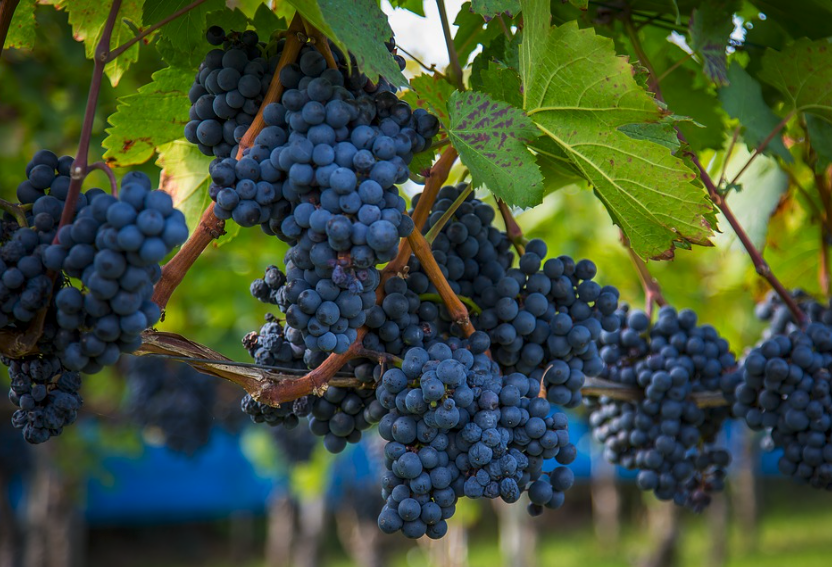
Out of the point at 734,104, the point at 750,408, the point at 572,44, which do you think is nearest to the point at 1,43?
the point at 572,44

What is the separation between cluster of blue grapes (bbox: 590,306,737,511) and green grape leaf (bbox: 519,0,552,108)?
0.67 meters

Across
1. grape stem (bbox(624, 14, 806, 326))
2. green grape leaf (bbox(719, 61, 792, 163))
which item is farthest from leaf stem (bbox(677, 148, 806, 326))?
green grape leaf (bbox(719, 61, 792, 163))

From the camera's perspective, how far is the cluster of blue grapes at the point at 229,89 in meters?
0.97

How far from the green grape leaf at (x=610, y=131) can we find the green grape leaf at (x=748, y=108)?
454 millimetres

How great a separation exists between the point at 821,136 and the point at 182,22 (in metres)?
1.27

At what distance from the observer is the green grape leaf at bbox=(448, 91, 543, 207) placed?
3.26 feet

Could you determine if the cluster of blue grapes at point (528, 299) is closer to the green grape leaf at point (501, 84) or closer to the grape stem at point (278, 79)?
the green grape leaf at point (501, 84)

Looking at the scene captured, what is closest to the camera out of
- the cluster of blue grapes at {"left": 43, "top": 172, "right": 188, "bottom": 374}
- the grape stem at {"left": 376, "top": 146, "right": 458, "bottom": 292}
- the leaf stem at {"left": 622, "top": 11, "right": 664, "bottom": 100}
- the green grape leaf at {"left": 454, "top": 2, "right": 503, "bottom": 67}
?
the cluster of blue grapes at {"left": 43, "top": 172, "right": 188, "bottom": 374}

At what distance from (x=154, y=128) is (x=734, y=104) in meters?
1.08

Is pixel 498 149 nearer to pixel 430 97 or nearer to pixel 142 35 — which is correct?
pixel 430 97

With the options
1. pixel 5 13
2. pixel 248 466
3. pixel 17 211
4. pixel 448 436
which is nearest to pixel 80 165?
pixel 17 211

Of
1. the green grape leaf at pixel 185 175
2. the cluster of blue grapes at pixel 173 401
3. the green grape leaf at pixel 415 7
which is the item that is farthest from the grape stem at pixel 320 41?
the cluster of blue grapes at pixel 173 401

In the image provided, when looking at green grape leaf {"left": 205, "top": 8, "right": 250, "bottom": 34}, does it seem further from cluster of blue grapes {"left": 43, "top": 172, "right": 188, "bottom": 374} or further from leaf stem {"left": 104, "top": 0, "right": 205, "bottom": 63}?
cluster of blue grapes {"left": 43, "top": 172, "right": 188, "bottom": 374}

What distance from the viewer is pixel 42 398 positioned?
943 millimetres
